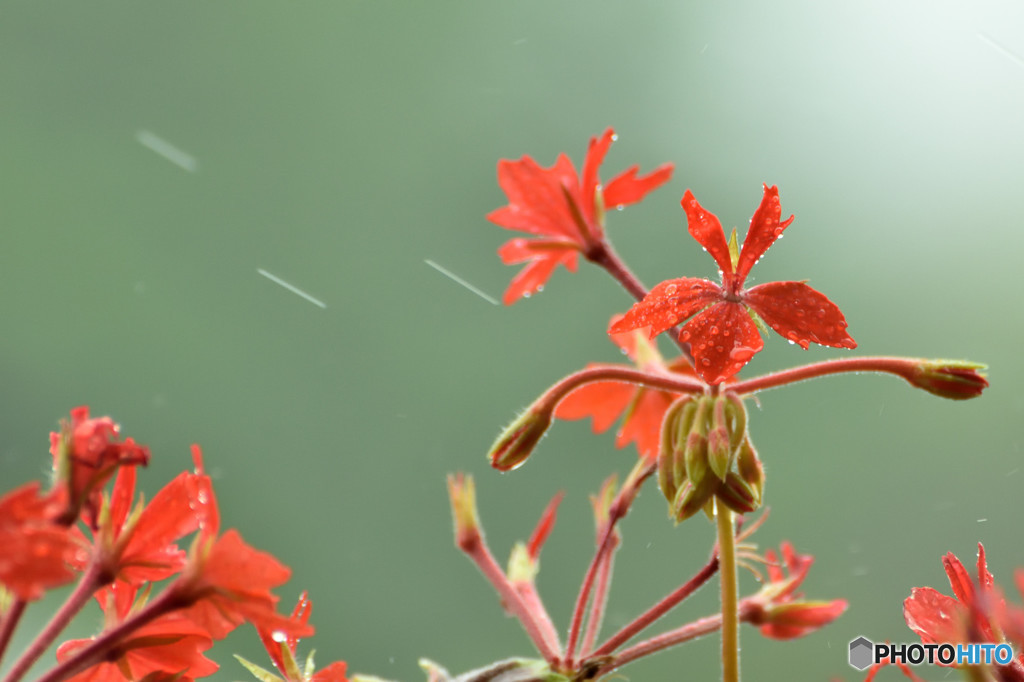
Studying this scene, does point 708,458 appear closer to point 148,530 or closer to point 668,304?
point 668,304

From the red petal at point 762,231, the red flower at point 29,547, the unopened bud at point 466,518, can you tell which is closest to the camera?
the red flower at point 29,547

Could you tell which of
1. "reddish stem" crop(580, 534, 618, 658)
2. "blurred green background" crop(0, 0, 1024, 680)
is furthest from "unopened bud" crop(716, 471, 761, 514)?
"blurred green background" crop(0, 0, 1024, 680)

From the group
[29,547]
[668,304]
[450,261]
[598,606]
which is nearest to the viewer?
[29,547]

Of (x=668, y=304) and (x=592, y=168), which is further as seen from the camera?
(x=592, y=168)

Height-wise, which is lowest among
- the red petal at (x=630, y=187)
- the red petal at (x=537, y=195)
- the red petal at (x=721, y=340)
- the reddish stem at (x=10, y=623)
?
the reddish stem at (x=10, y=623)

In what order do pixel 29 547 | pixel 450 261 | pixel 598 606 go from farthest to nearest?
1. pixel 450 261
2. pixel 598 606
3. pixel 29 547

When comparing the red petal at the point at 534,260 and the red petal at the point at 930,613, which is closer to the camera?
the red petal at the point at 930,613

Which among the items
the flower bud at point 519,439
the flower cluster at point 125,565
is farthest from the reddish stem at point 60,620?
the flower bud at point 519,439

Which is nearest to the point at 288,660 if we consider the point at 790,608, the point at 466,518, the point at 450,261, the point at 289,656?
the point at 289,656

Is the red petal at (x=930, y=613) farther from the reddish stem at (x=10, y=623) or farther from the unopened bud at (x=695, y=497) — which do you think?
the reddish stem at (x=10, y=623)
